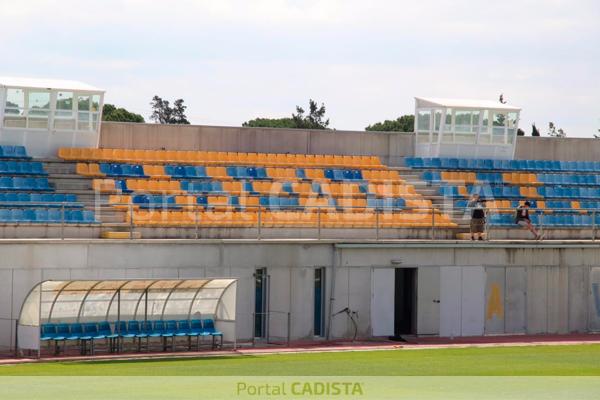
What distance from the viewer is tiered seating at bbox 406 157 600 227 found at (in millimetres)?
44000

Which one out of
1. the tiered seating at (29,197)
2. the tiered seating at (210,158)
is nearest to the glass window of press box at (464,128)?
the tiered seating at (210,158)

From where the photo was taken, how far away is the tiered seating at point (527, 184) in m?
44.0

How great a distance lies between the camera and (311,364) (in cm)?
3005

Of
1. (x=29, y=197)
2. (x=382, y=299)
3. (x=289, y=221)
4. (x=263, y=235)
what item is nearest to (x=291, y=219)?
(x=289, y=221)

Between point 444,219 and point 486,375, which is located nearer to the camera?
point 486,375

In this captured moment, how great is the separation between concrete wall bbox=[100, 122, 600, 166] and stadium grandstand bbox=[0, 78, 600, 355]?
5 cm

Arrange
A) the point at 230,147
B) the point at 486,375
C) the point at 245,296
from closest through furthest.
→ the point at 486,375 < the point at 245,296 < the point at 230,147

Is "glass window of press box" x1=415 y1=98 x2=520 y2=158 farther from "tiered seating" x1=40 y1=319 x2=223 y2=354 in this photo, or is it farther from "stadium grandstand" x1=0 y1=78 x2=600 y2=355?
"tiered seating" x1=40 y1=319 x2=223 y2=354

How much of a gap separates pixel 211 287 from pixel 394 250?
614 cm

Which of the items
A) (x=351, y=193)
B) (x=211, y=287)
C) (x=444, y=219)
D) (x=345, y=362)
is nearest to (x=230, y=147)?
→ (x=351, y=193)

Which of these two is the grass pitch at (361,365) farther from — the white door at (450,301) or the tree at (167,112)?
the tree at (167,112)

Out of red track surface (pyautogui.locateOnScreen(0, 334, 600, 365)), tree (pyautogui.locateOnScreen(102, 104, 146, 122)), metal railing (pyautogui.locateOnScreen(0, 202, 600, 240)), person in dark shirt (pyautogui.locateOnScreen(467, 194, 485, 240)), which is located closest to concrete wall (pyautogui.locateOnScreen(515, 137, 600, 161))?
metal railing (pyautogui.locateOnScreen(0, 202, 600, 240))

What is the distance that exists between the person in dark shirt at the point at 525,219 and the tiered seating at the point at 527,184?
89 cm
